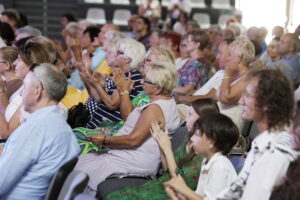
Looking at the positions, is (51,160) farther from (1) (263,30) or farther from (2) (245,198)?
(1) (263,30)

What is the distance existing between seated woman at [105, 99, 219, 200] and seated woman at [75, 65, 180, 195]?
243mm

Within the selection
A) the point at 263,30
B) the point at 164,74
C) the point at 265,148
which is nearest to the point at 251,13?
the point at 263,30

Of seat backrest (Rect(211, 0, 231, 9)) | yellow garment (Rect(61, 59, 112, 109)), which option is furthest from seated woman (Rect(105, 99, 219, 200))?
seat backrest (Rect(211, 0, 231, 9))

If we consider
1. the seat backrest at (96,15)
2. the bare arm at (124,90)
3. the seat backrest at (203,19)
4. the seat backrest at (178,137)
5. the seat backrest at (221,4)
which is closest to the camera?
the seat backrest at (178,137)

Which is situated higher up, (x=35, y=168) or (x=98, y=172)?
(x=35, y=168)

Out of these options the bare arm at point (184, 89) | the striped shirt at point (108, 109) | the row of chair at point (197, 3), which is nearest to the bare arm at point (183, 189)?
the striped shirt at point (108, 109)

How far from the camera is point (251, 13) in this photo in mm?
10656

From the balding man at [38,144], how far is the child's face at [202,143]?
0.60 meters

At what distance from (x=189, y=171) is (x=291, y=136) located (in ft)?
2.80

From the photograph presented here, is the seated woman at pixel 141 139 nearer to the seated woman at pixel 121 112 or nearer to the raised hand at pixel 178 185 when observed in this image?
the seated woman at pixel 121 112

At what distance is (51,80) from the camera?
2.75 m

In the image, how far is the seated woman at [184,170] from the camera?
2932 mm

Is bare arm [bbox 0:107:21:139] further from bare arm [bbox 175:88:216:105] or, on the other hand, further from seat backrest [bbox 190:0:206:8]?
seat backrest [bbox 190:0:206:8]

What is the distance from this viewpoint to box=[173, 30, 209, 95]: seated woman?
17.5 ft
